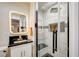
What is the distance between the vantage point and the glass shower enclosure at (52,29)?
1.13m

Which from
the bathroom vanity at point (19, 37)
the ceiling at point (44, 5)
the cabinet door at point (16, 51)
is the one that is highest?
the ceiling at point (44, 5)

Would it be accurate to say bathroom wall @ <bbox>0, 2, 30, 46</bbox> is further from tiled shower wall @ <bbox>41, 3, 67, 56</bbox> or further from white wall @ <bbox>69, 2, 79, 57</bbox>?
white wall @ <bbox>69, 2, 79, 57</bbox>

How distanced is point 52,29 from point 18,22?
36 centimetres

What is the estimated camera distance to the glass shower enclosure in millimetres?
1126

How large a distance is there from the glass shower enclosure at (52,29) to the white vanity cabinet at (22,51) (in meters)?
0.08

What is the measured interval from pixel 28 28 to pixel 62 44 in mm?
394

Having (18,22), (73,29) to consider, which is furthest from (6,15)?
(73,29)

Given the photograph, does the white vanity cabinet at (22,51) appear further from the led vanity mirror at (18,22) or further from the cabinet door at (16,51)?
the led vanity mirror at (18,22)

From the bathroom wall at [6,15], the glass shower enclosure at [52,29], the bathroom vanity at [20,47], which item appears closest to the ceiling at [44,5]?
the glass shower enclosure at [52,29]

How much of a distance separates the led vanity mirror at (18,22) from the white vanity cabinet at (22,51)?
0.49 feet

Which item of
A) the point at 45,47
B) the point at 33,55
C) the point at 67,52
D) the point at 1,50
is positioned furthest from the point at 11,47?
the point at 67,52

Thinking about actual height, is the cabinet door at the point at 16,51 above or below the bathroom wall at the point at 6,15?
below

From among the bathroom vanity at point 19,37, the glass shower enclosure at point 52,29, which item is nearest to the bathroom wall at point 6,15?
the bathroom vanity at point 19,37

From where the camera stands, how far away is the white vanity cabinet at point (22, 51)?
1086mm
